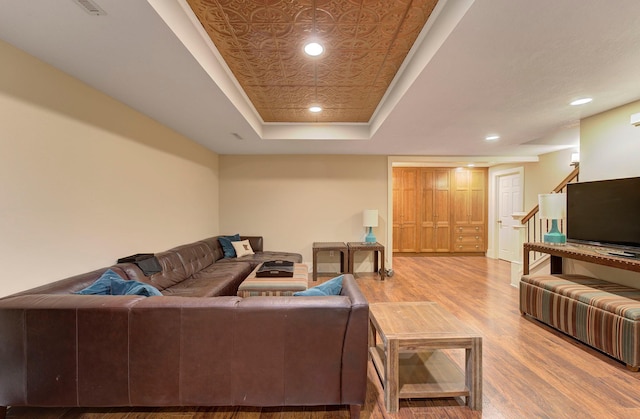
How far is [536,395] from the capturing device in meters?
1.84

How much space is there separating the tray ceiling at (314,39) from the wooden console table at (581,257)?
2.59 metres

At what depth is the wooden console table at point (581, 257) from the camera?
2.27 meters

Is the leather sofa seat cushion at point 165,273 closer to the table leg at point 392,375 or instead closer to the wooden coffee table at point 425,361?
the wooden coffee table at point 425,361

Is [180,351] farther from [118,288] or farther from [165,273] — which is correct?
[165,273]

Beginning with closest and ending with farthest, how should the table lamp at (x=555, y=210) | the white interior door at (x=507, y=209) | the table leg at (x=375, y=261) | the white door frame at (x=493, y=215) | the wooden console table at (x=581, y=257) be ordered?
the wooden console table at (x=581, y=257) < the table lamp at (x=555, y=210) < the table leg at (x=375, y=261) < the white interior door at (x=507, y=209) < the white door frame at (x=493, y=215)

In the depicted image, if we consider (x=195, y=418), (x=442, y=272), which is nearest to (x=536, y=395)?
(x=195, y=418)

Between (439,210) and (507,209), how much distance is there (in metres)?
1.47

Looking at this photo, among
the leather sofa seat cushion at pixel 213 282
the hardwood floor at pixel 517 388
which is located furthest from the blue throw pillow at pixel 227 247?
the hardwood floor at pixel 517 388

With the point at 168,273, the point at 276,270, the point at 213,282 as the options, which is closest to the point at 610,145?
the point at 276,270

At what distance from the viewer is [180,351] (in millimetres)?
1510

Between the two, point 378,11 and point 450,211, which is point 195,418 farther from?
point 450,211

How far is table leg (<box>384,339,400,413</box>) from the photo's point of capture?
1.67 metres

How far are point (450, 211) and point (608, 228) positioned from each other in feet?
14.0

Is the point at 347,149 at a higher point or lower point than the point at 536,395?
higher
